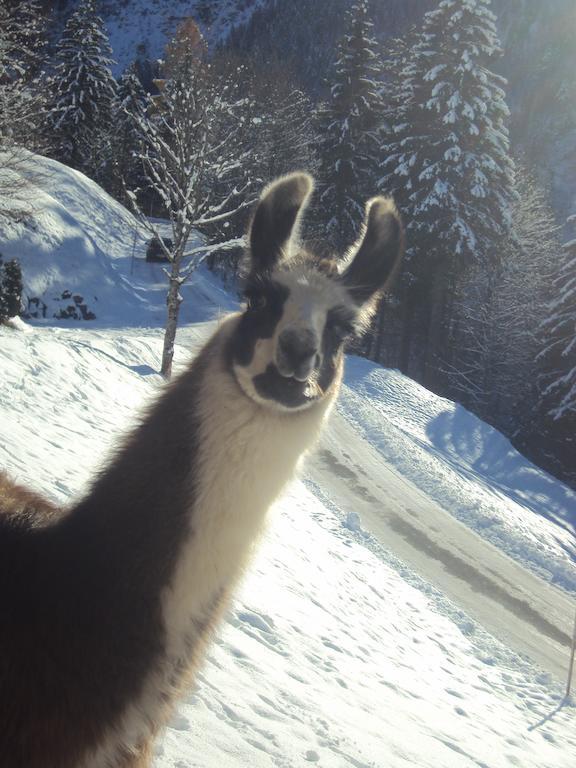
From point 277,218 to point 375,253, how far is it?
1.61ft

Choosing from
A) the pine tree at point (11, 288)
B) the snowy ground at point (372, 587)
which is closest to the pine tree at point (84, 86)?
the pine tree at point (11, 288)

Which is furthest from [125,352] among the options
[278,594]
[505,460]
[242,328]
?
[242,328]

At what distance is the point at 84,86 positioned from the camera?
3897cm

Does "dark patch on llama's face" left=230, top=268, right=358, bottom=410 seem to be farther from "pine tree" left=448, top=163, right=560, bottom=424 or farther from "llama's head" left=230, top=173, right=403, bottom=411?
"pine tree" left=448, top=163, right=560, bottom=424

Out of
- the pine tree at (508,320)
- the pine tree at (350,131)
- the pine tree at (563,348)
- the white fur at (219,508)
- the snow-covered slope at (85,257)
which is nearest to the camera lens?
the white fur at (219,508)

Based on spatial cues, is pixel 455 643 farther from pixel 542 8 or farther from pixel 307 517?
pixel 542 8

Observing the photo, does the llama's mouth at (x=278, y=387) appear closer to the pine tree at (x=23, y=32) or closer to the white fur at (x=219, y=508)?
the white fur at (x=219, y=508)

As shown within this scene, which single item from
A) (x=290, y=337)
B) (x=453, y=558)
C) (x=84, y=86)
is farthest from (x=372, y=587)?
(x=84, y=86)

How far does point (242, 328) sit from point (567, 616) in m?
11.5

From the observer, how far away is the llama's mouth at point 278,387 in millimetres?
2346

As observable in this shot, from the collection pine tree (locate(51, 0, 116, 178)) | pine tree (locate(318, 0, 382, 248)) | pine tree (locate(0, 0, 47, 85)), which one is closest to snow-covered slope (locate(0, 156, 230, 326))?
pine tree (locate(0, 0, 47, 85))

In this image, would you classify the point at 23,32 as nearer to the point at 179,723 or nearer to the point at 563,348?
the point at 179,723

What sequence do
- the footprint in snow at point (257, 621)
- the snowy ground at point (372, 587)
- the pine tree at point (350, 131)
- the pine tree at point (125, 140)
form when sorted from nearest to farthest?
1. the snowy ground at point (372, 587)
2. the footprint in snow at point (257, 621)
3. the pine tree at point (350, 131)
4. the pine tree at point (125, 140)

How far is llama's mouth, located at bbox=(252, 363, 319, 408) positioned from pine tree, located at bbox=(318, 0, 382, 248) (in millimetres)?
25376
